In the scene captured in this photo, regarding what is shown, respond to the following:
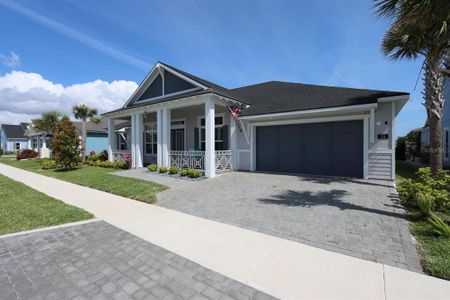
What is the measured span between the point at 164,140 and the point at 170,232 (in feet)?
28.8

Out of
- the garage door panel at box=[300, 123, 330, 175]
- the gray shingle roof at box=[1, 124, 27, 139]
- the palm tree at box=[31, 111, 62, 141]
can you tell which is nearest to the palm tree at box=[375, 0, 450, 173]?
the garage door panel at box=[300, 123, 330, 175]

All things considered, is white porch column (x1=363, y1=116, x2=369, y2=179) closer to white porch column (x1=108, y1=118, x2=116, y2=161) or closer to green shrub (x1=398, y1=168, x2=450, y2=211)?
green shrub (x1=398, y1=168, x2=450, y2=211)

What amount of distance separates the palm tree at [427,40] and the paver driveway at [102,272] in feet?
19.7

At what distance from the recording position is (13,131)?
55.9 m

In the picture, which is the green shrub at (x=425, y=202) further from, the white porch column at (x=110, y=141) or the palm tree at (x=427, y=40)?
the white porch column at (x=110, y=141)

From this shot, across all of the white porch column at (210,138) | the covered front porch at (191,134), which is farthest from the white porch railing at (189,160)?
the white porch column at (210,138)

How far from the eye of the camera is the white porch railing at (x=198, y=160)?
1217 centimetres

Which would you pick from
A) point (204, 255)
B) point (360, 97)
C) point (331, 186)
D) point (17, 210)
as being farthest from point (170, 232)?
point (360, 97)

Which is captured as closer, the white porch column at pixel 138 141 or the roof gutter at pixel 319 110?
the roof gutter at pixel 319 110

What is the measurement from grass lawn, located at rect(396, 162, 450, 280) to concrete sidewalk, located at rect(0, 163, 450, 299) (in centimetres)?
26

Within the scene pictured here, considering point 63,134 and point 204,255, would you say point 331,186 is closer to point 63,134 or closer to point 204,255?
point 204,255

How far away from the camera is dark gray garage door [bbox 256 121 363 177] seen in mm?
10086

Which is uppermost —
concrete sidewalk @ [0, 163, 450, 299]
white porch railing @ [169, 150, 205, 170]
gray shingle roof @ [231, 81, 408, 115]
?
gray shingle roof @ [231, 81, 408, 115]

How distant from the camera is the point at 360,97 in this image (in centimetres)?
962
